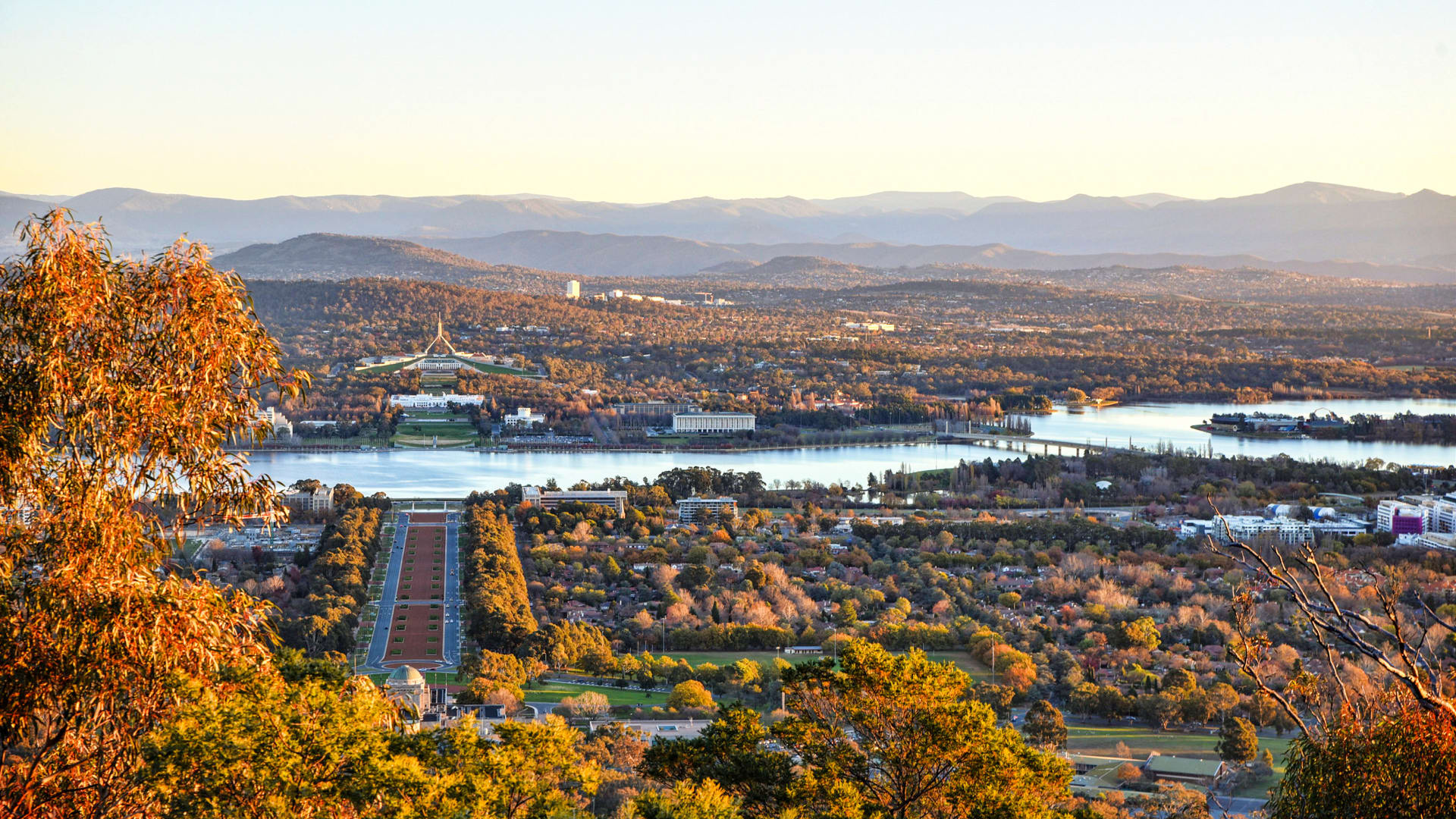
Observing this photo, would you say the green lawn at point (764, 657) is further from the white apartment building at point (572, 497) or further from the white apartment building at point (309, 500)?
the white apartment building at point (309, 500)

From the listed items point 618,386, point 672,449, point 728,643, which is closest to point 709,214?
point 618,386

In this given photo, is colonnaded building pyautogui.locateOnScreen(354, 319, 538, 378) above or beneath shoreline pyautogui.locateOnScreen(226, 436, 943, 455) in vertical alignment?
above

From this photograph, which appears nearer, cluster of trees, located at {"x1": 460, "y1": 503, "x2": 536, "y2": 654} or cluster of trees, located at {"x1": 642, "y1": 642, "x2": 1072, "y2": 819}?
cluster of trees, located at {"x1": 642, "y1": 642, "x2": 1072, "y2": 819}

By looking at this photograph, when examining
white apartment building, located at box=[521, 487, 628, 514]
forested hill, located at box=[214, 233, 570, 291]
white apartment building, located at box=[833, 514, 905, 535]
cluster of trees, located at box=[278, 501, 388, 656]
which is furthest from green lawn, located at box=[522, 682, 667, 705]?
forested hill, located at box=[214, 233, 570, 291]

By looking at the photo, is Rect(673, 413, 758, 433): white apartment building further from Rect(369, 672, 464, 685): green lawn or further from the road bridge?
Rect(369, 672, 464, 685): green lawn

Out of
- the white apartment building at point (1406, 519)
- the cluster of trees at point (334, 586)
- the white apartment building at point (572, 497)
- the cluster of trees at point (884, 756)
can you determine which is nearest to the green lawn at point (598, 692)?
the cluster of trees at point (334, 586)

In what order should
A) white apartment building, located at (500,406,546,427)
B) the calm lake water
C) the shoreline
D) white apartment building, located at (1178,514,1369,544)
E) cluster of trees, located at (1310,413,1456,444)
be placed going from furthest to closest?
white apartment building, located at (500,406,546,427), cluster of trees, located at (1310,413,1456,444), the shoreline, the calm lake water, white apartment building, located at (1178,514,1369,544)

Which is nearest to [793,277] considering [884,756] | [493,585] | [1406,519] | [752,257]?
[752,257]
